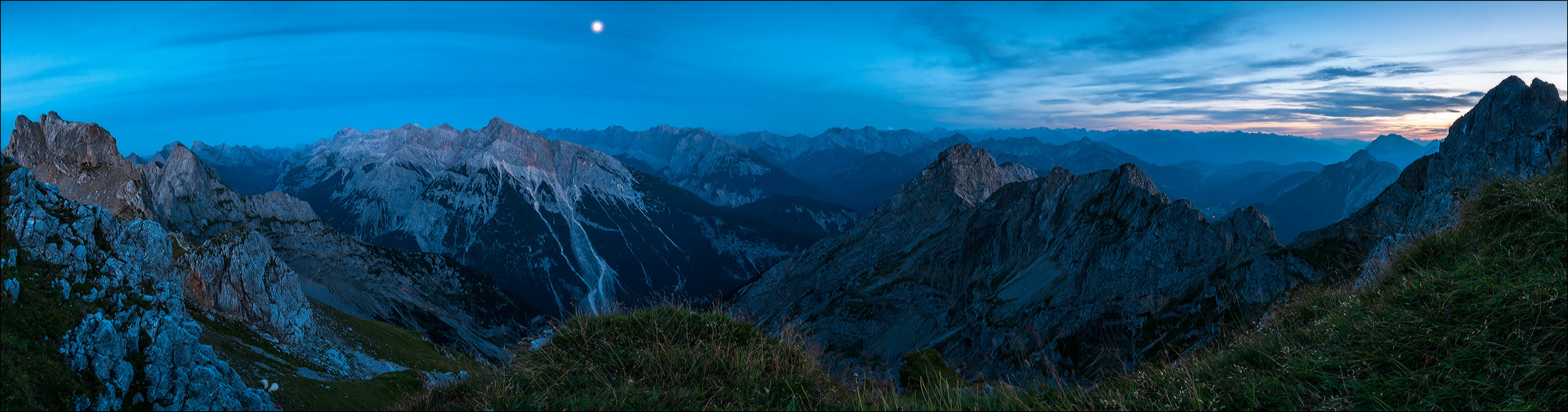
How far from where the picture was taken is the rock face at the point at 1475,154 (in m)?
37.2

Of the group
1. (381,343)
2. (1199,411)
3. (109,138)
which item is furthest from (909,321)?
(109,138)

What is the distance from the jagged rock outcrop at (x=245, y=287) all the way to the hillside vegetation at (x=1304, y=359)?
226ft

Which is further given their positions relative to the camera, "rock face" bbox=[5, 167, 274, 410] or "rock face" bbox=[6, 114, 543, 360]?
"rock face" bbox=[6, 114, 543, 360]

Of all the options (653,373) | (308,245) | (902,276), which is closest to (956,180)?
(902,276)

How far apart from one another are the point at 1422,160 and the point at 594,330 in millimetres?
74972

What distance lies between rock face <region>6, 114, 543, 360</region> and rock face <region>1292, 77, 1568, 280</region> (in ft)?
459

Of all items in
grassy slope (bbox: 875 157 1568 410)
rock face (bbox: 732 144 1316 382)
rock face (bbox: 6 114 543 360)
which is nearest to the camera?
grassy slope (bbox: 875 157 1568 410)

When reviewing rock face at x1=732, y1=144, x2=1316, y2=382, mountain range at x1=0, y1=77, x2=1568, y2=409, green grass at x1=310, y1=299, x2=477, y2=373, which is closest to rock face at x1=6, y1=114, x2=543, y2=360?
mountain range at x1=0, y1=77, x2=1568, y2=409

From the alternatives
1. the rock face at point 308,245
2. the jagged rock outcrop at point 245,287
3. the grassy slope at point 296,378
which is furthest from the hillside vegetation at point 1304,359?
the rock face at point 308,245

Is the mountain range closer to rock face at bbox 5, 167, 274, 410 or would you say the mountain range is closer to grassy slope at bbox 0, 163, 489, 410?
rock face at bbox 5, 167, 274, 410

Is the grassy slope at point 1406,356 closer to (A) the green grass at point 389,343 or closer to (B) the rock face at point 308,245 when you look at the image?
(A) the green grass at point 389,343

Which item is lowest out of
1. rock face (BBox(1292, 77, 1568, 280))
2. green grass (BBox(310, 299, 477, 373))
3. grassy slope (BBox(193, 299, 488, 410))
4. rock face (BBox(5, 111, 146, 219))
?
green grass (BBox(310, 299, 477, 373))

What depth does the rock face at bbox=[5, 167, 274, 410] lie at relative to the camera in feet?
75.7

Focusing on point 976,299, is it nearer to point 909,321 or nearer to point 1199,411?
point 909,321
